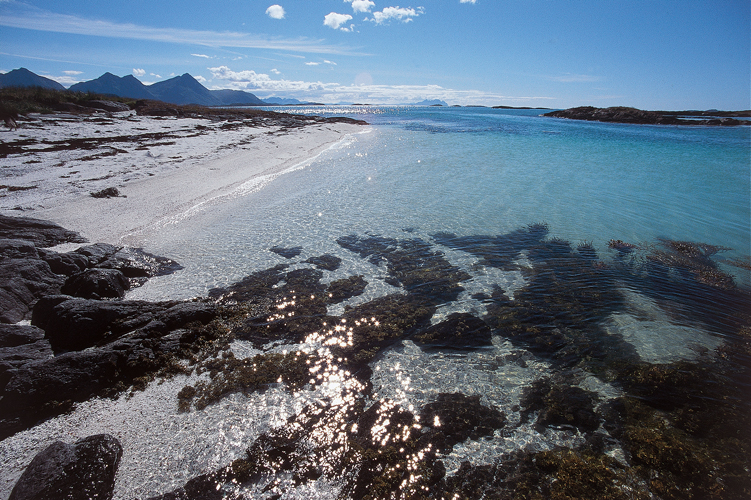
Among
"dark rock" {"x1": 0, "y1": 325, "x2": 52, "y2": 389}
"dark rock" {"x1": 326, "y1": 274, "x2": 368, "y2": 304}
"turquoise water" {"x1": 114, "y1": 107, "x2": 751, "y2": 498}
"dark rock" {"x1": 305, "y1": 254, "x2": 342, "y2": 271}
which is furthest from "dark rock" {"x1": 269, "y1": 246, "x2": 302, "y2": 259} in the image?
"dark rock" {"x1": 0, "y1": 325, "x2": 52, "y2": 389}

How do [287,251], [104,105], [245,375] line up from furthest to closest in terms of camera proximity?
1. [104,105]
2. [287,251]
3. [245,375]

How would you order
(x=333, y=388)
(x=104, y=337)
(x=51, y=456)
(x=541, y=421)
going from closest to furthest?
1. (x=51, y=456)
2. (x=541, y=421)
3. (x=333, y=388)
4. (x=104, y=337)

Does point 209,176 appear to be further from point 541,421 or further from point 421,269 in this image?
point 541,421

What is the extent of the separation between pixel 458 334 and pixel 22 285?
1122 cm

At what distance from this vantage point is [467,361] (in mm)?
7109

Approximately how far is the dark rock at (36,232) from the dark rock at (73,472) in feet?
32.5

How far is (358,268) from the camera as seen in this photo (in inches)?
438

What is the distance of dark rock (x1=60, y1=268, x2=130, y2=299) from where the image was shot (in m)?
8.35

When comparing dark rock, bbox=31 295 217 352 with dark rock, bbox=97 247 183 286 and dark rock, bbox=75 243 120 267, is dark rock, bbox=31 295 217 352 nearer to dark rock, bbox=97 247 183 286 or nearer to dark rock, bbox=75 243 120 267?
dark rock, bbox=97 247 183 286

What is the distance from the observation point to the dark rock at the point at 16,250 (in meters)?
9.07

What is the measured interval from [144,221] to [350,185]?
39.6 ft

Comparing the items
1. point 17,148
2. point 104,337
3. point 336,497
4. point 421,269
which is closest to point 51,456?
point 104,337

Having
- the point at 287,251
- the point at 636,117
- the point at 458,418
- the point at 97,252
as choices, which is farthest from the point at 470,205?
the point at 636,117

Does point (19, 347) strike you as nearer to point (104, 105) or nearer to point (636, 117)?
point (104, 105)
